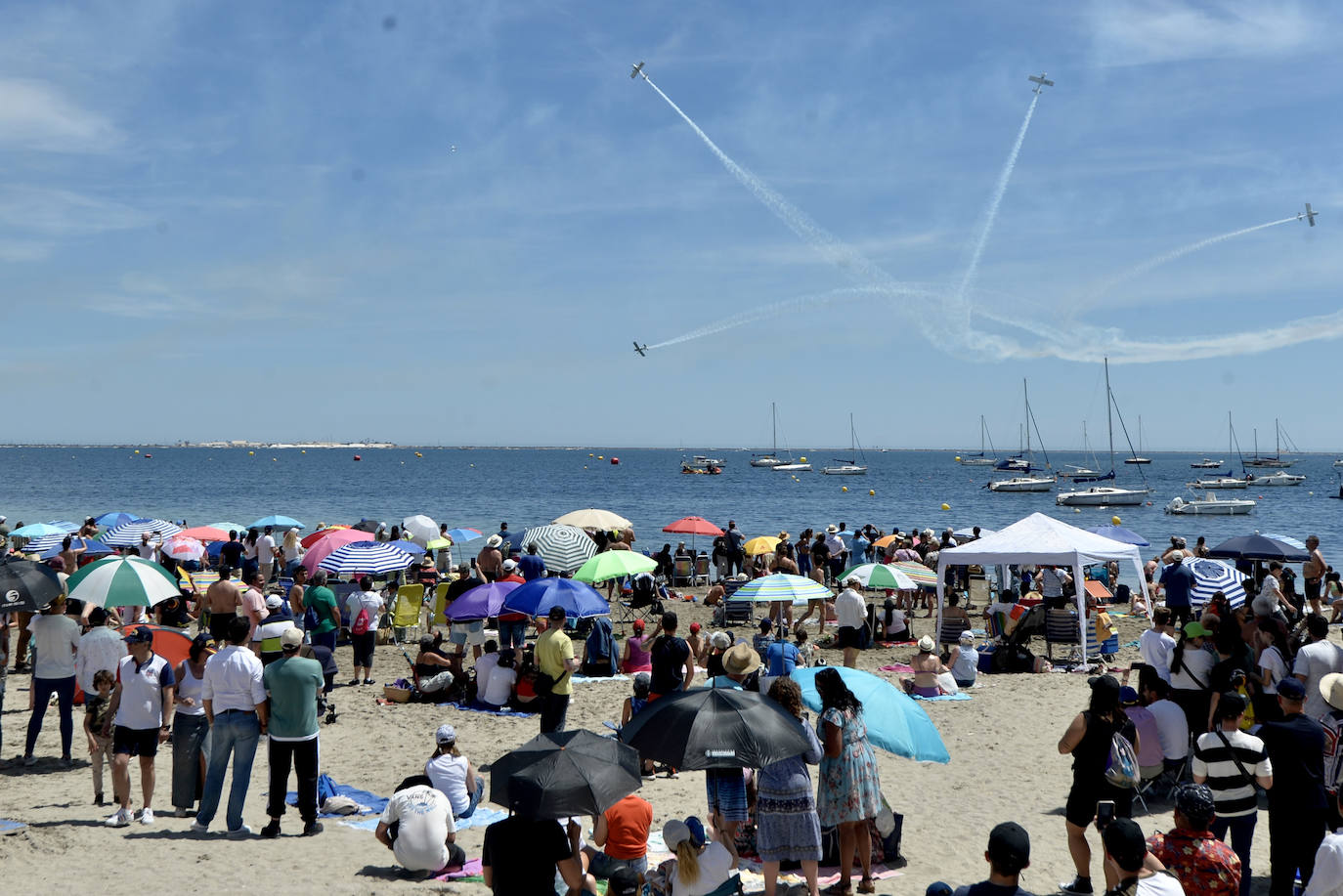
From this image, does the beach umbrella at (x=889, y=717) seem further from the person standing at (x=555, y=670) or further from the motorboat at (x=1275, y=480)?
the motorboat at (x=1275, y=480)

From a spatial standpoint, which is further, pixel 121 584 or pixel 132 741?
pixel 121 584

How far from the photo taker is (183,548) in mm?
18203

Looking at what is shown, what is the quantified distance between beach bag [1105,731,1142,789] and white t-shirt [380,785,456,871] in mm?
4106

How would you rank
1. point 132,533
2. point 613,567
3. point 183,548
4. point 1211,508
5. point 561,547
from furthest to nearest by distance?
point 1211,508
point 132,533
point 183,548
point 561,547
point 613,567

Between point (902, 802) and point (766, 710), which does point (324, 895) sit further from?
point (902, 802)

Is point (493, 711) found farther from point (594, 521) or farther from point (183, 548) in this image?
point (183, 548)

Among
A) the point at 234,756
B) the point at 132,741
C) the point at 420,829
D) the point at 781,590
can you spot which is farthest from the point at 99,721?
the point at 781,590

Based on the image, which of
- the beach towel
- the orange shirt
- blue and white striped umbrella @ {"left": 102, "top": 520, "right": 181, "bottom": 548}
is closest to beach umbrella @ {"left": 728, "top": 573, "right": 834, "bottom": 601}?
the beach towel

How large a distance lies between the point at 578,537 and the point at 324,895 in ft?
37.8

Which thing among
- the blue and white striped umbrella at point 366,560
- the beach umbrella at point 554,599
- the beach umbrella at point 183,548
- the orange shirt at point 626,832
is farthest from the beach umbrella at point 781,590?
the beach umbrella at point 183,548

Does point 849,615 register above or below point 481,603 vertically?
below

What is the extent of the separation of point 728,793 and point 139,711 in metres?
4.40

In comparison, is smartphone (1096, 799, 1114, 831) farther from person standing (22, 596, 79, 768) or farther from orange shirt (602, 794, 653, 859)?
person standing (22, 596, 79, 768)

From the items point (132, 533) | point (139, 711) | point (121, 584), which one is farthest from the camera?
point (132, 533)
